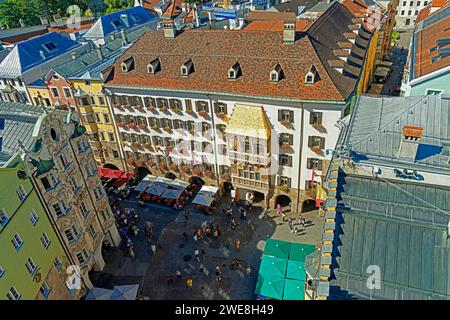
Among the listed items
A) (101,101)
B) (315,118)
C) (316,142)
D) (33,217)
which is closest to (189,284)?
(33,217)

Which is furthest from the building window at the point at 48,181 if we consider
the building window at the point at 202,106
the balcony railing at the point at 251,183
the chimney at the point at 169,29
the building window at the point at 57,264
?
the chimney at the point at 169,29

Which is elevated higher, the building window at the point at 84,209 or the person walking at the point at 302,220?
the building window at the point at 84,209

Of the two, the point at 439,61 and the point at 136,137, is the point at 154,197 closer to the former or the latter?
the point at 136,137

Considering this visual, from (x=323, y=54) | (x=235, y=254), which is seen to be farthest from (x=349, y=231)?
(x=323, y=54)

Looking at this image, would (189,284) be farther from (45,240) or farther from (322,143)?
(322,143)

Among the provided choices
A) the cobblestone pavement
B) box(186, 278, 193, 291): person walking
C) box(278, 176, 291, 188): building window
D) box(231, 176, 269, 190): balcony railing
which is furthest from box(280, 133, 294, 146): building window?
box(186, 278, 193, 291): person walking

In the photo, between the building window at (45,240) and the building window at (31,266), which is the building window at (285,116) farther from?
the building window at (31,266)
